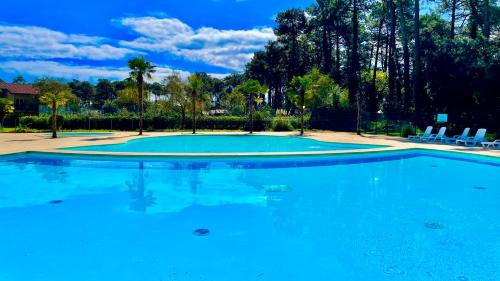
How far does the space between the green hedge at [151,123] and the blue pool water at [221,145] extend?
6175mm

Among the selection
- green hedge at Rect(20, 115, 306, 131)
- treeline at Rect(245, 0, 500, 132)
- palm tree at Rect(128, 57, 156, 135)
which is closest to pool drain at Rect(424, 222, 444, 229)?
treeline at Rect(245, 0, 500, 132)

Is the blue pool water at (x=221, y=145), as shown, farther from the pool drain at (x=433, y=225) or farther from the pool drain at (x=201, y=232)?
the pool drain at (x=433, y=225)

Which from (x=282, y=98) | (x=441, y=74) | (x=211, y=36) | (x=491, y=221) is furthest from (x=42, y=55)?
(x=491, y=221)

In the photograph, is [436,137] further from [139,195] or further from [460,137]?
[139,195]

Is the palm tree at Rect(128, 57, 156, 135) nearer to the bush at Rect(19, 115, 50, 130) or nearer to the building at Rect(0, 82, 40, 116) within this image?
the bush at Rect(19, 115, 50, 130)

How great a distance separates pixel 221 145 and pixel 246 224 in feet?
39.6

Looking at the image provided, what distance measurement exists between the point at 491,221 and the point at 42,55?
63127 millimetres

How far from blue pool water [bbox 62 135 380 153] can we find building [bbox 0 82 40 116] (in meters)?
31.1

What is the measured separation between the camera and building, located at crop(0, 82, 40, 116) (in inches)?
1688

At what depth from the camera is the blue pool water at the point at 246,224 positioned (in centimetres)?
418

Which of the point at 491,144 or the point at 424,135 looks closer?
the point at 491,144

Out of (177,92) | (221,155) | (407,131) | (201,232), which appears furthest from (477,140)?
(177,92)

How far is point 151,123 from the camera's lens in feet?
93.4

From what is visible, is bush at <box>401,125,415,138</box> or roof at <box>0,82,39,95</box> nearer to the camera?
bush at <box>401,125,415,138</box>
